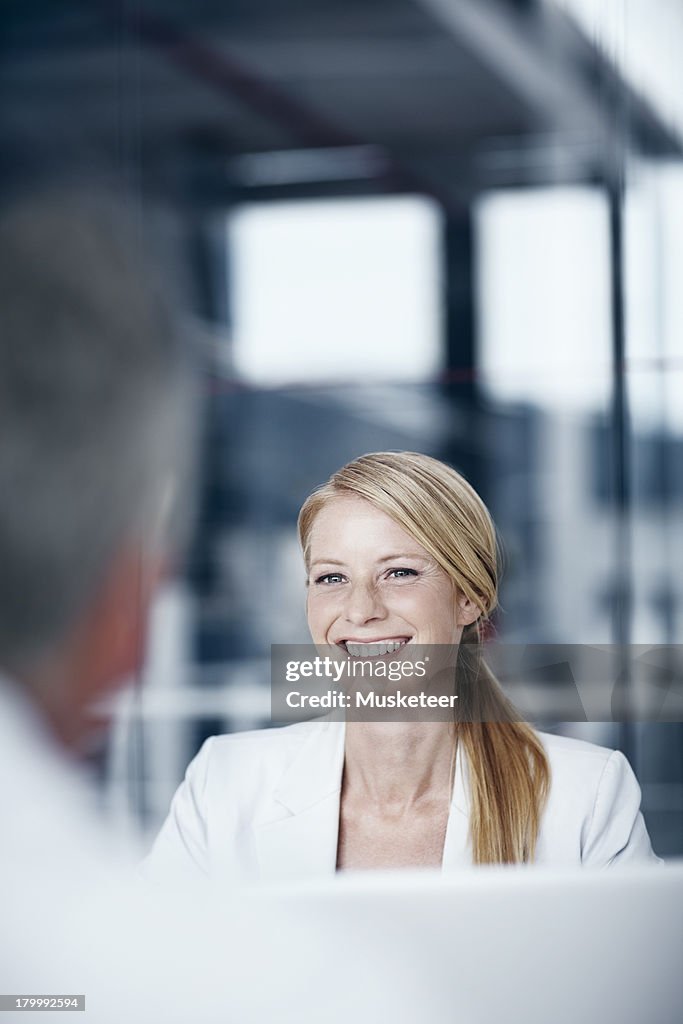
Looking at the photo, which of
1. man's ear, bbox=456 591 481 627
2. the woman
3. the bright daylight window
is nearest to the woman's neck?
the woman

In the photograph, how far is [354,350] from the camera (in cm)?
172

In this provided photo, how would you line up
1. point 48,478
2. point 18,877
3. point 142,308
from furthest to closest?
point 142,308 < point 48,478 < point 18,877

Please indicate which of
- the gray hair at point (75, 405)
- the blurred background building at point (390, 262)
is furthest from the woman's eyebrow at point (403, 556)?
the gray hair at point (75, 405)

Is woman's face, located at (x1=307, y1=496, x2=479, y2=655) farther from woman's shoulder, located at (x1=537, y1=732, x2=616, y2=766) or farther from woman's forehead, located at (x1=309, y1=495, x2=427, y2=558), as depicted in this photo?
woman's shoulder, located at (x1=537, y1=732, x2=616, y2=766)

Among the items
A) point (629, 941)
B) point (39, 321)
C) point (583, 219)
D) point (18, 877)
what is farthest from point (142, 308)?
point (629, 941)

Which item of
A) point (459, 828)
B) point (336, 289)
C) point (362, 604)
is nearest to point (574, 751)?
point (459, 828)

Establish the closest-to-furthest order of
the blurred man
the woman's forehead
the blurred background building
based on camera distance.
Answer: the woman's forehead, the blurred man, the blurred background building

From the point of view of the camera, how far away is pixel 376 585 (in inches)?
38.7

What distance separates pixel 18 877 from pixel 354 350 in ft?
3.47

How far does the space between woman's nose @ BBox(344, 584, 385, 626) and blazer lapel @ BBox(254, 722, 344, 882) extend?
123 mm

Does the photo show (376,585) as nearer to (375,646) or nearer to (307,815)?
(375,646)

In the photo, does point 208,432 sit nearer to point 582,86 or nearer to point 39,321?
point 39,321

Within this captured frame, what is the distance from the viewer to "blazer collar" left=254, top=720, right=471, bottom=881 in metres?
1.00

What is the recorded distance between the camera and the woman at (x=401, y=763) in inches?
38.9
